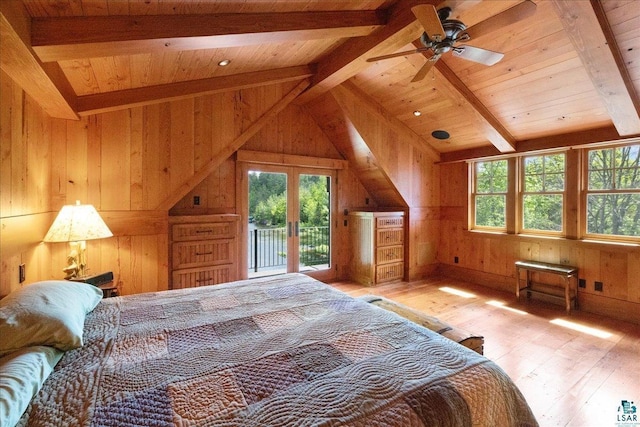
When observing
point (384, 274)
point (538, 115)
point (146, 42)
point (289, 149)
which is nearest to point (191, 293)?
point (146, 42)

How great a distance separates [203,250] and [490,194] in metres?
4.56

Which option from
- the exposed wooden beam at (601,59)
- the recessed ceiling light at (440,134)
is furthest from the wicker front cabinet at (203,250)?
the exposed wooden beam at (601,59)

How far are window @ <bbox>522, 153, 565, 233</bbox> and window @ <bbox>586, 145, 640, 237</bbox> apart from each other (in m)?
0.31

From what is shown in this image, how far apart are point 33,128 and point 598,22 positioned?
437cm

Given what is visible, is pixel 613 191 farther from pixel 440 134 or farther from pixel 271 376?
pixel 271 376

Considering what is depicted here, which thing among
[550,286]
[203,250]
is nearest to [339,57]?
[203,250]

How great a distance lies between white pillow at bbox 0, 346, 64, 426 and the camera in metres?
0.82

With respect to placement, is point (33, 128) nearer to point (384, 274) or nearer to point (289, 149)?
point (289, 149)

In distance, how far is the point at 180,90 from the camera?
3.00m

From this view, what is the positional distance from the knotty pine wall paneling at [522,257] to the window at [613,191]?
0.28 metres

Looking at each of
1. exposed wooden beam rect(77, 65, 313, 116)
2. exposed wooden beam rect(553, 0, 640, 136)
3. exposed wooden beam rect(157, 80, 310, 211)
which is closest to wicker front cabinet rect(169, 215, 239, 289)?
exposed wooden beam rect(157, 80, 310, 211)

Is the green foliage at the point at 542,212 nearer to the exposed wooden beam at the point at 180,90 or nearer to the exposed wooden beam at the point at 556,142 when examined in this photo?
the exposed wooden beam at the point at 556,142

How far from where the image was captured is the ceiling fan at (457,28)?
181 cm

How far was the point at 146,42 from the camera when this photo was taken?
6.22ft
